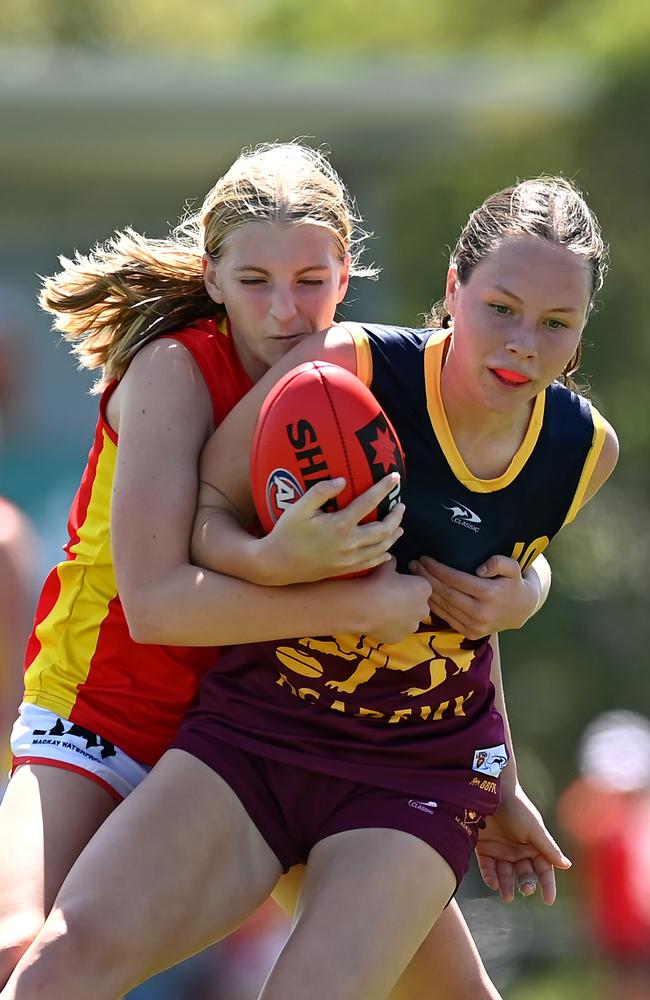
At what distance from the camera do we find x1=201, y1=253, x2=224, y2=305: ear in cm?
373

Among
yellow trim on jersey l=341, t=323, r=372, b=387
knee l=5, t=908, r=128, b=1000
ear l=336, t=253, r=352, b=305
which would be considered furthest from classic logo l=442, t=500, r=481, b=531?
knee l=5, t=908, r=128, b=1000

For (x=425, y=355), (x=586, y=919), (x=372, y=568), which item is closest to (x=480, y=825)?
(x=372, y=568)

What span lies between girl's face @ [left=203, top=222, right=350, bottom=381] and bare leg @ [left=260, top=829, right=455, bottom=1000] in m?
1.09

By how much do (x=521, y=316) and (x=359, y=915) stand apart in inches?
50.0

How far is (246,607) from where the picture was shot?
11.0 feet

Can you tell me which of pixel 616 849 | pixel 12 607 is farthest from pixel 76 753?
pixel 616 849

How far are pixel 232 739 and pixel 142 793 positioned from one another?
0.24 m

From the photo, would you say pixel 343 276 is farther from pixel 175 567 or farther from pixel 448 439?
pixel 175 567

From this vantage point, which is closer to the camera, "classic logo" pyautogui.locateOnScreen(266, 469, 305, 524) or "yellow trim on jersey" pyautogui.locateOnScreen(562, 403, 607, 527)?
"classic logo" pyautogui.locateOnScreen(266, 469, 305, 524)

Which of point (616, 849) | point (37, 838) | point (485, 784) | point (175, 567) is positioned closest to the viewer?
point (175, 567)

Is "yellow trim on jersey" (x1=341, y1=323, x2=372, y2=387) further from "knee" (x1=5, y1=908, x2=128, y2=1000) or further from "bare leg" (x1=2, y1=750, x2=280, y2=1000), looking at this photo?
"knee" (x1=5, y1=908, x2=128, y2=1000)

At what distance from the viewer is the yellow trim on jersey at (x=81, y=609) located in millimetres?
3787

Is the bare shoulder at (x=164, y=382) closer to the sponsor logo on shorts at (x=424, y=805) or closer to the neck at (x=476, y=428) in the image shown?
the neck at (x=476, y=428)

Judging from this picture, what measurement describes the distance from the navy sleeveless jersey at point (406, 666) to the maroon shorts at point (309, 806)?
3cm
